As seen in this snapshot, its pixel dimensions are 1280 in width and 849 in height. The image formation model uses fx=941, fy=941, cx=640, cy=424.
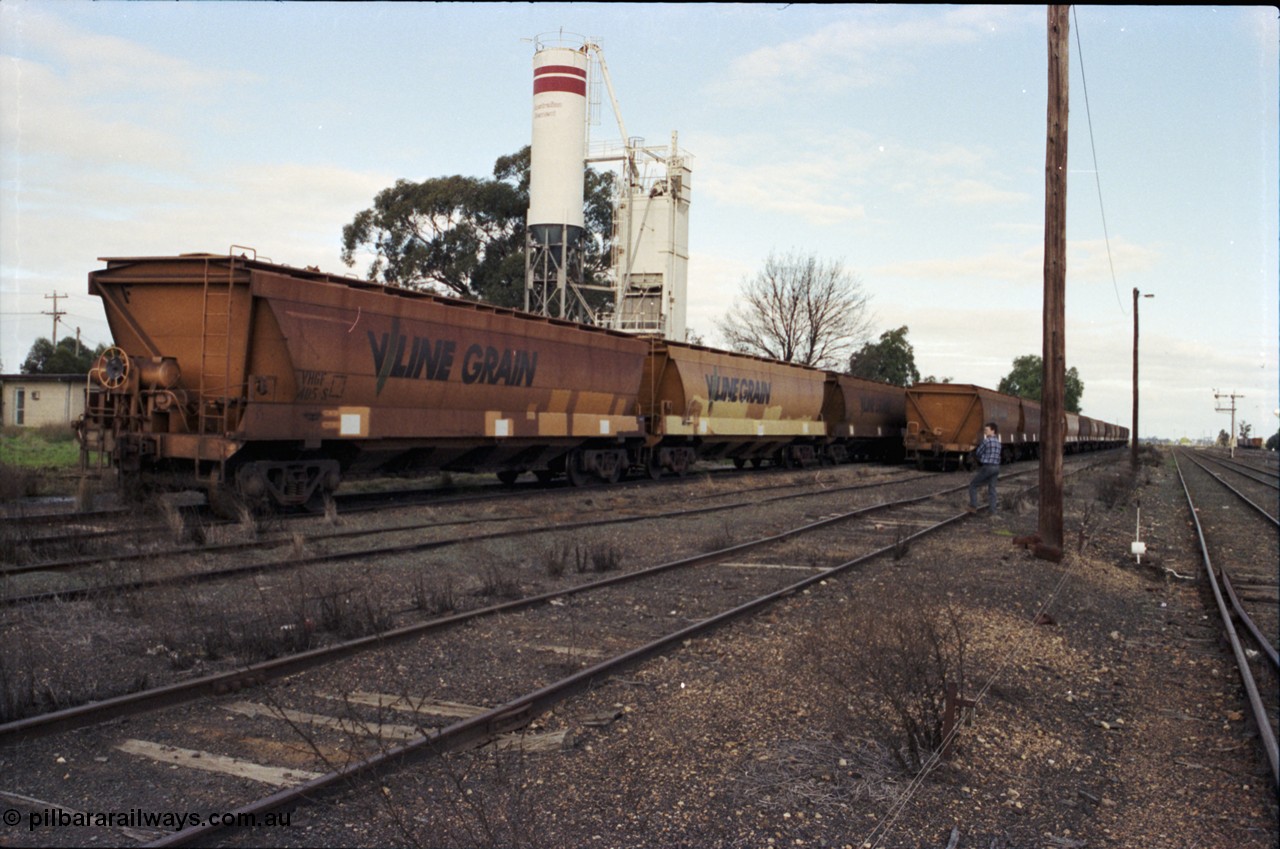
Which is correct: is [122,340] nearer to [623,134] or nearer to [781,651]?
[781,651]

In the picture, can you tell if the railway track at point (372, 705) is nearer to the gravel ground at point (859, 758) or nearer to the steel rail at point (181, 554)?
the gravel ground at point (859, 758)

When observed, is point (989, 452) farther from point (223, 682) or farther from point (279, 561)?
point (223, 682)

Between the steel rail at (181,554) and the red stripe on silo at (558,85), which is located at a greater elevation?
the red stripe on silo at (558,85)

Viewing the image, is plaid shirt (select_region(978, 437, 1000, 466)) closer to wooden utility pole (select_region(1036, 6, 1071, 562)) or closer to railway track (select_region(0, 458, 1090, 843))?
wooden utility pole (select_region(1036, 6, 1071, 562))

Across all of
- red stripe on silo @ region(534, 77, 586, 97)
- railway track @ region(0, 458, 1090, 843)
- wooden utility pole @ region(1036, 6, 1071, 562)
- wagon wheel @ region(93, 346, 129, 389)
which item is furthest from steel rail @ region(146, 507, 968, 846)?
red stripe on silo @ region(534, 77, 586, 97)

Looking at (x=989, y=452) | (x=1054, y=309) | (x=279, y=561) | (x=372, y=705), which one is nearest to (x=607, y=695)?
(x=372, y=705)

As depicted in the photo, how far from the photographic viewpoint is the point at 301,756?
466cm

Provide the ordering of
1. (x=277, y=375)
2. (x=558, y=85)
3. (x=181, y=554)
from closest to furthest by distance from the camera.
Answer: (x=181, y=554) → (x=277, y=375) → (x=558, y=85)

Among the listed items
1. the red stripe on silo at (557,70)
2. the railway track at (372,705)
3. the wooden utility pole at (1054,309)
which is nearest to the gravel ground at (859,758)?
the railway track at (372,705)

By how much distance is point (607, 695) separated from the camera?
5859mm

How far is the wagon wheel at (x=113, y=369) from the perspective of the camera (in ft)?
42.6

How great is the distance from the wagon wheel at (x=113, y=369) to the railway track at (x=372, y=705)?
7918 millimetres

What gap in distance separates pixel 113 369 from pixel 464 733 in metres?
10.8

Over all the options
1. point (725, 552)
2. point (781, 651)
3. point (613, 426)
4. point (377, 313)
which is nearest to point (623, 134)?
point (613, 426)
